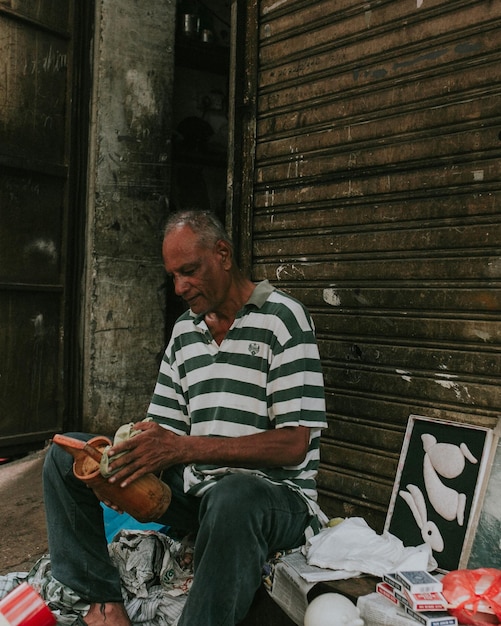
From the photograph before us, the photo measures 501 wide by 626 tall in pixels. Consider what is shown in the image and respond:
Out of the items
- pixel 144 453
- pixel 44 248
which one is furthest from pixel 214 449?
pixel 44 248

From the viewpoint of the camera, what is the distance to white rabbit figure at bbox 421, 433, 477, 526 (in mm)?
2750

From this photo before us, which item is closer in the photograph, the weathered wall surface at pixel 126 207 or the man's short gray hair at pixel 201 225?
the man's short gray hair at pixel 201 225

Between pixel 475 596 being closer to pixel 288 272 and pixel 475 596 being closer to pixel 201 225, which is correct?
pixel 201 225

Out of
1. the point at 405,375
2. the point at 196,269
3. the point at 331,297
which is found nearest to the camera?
the point at 196,269

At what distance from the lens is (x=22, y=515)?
3916 millimetres

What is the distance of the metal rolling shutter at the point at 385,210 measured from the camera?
292cm

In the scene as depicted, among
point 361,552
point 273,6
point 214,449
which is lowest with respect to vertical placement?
point 361,552

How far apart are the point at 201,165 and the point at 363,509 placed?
366 centimetres

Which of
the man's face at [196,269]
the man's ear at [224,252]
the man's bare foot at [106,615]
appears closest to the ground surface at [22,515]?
the man's bare foot at [106,615]

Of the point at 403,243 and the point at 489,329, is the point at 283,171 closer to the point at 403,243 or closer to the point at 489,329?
the point at 403,243

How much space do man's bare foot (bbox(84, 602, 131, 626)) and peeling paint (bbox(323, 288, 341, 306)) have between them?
66.5 inches

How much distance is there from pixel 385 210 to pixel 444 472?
3.97 feet

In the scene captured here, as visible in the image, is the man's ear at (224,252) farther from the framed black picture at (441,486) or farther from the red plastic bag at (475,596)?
the red plastic bag at (475,596)

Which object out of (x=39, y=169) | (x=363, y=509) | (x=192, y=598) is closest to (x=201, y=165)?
(x=39, y=169)
